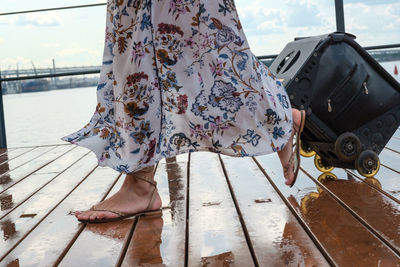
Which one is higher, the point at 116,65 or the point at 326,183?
the point at 116,65

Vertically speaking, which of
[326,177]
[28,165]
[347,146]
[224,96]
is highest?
[224,96]

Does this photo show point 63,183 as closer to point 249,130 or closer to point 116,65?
point 116,65

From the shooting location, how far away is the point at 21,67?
12.5 ft

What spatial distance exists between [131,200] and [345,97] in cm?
83

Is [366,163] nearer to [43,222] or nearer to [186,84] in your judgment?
[186,84]

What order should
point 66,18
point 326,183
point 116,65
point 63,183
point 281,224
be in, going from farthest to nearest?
point 66,18
point 63,183
point 326,183
point 116,65
point 281,224

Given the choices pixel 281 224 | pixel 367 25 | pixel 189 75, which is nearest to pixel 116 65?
pixel 189 75

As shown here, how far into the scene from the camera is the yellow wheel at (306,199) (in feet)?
5.16

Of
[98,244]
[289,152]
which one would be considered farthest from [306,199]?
[98,244]

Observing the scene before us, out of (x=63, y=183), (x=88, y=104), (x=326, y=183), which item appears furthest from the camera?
(x=88, y=104)

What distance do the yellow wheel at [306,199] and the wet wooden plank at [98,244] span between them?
18.6 inches

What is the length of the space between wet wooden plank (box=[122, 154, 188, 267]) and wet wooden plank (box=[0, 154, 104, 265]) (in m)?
0.19

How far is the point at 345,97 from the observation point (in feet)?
6.41

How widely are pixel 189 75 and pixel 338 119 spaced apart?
0.71 metres
